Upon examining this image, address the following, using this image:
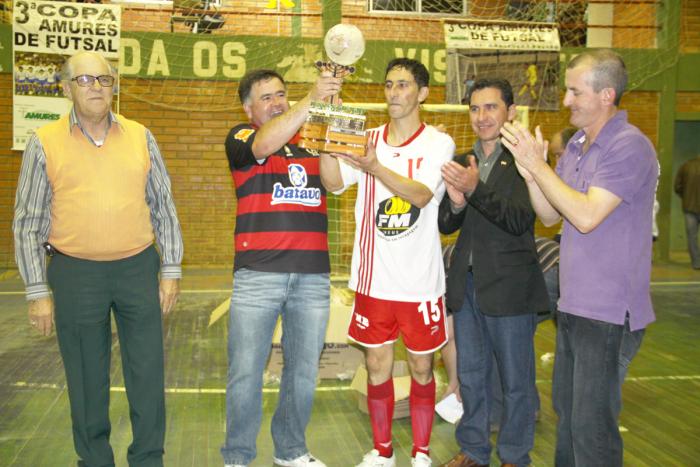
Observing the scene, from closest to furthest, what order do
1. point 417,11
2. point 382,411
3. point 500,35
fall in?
point 382,411, point 500,35, point 417,11

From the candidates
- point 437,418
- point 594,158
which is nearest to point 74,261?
point 594,158

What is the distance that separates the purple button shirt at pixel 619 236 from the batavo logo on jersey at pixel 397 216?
35.2 inches

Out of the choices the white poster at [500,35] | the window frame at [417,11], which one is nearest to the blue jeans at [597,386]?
the white poster at [500,35]

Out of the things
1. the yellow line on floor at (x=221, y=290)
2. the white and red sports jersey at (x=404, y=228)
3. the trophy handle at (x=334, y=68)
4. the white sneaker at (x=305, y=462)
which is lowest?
the yellow line on floor at (x=221, y=290)

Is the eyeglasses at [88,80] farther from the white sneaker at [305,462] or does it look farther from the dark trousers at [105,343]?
the white sneaker at [305,462]

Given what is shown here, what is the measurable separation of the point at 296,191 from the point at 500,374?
1380 mm

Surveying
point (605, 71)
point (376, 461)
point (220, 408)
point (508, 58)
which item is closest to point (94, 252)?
point (376, 461)

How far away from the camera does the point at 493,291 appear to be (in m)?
3.35

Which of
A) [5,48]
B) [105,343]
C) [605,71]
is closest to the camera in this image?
[605,71]

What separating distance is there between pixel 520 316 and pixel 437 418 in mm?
1435

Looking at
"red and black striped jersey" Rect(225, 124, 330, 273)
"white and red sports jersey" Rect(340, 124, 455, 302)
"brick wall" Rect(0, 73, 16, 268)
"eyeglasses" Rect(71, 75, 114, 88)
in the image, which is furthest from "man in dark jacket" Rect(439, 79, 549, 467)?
"brick wall" Rect(0, 73, 16, 268)

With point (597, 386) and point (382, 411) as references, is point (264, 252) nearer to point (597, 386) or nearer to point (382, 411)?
point (382, 411)

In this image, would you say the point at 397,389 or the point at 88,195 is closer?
the point at 88,195

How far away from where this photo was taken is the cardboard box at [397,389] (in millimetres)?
4535
